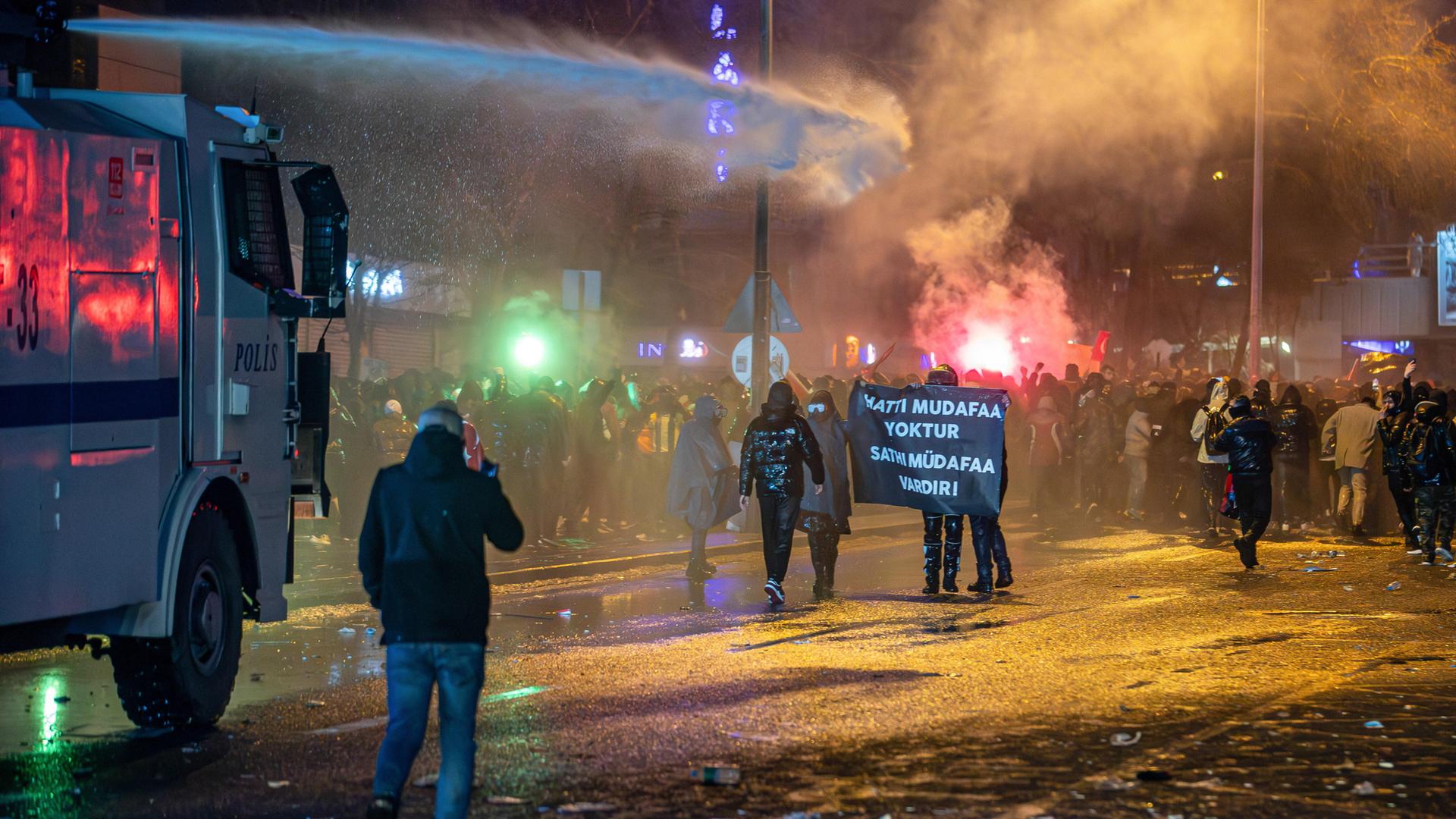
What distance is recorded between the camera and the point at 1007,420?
2408 centimetres

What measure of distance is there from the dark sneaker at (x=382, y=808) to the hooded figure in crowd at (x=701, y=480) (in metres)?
7.89

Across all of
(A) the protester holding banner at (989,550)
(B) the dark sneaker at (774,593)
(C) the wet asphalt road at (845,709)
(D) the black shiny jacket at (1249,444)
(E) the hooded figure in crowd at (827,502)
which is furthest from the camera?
(D) the black shiny jacket at (1249,444)

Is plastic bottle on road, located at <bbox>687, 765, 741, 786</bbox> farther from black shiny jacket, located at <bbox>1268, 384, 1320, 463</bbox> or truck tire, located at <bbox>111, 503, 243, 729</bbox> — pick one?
black shiny jacket, located at <bbox>1268, 384, 1320, 463</bbox>

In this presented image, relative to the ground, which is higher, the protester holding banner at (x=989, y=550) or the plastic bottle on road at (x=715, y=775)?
the protester holding banner at (x=989, y=550)

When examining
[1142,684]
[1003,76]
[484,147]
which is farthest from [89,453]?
[1003,76]

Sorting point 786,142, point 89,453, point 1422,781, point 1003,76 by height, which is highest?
point 1003,76

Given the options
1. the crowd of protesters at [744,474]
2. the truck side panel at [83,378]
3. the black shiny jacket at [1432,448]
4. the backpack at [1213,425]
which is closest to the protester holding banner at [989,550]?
the crowd of protesters at [744,474]

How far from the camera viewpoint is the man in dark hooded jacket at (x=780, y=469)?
11844 mm

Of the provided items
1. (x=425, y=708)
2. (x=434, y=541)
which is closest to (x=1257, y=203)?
(x=434, y=541)

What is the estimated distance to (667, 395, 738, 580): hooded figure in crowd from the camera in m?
13.2

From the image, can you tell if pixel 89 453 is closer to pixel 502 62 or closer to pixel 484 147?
pixel 502 62

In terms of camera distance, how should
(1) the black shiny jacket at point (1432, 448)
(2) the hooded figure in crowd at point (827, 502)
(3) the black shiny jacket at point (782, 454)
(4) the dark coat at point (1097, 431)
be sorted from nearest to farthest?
(3) the black shiny jacket at point (782, 454)
(2) the hooded figure in crowd at point (827, 502)
(1) the black shiny jacket at point (1432, 448)
(4) the dark coat at point (1097, 431)

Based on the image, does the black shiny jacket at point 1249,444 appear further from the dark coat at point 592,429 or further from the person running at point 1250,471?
the dark coat at point 592,429

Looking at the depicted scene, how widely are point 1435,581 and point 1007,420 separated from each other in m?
10.8
